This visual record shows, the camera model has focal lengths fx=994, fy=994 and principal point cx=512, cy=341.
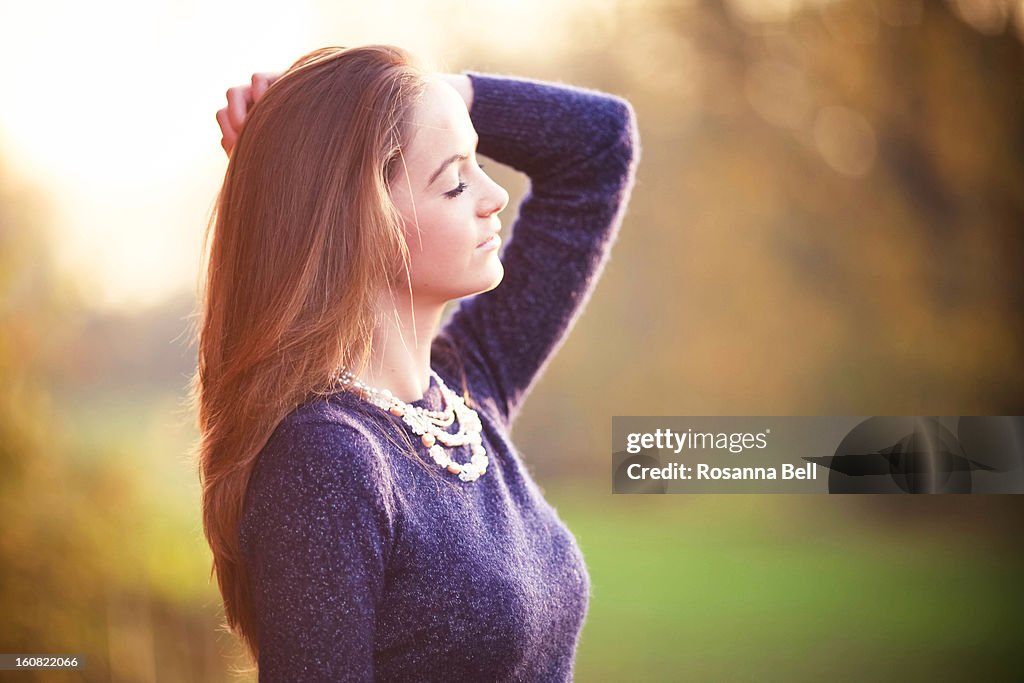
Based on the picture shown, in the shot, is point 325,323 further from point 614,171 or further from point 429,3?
point 429,3

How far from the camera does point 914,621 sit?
2.63m

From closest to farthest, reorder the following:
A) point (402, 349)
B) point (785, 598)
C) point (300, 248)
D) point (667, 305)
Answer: point (300, 248) → point (402, 349) → point (785, 598) → point (667, 305)

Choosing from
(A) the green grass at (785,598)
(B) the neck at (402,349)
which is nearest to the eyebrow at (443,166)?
(B) the neck at (402,349)

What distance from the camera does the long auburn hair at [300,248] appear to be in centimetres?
91

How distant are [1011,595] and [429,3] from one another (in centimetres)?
223

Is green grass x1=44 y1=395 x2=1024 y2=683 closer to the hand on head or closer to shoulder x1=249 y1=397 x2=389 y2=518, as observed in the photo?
the hand on head

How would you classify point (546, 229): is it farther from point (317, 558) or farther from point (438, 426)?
point (317, 558)

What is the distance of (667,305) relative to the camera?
3334 mm

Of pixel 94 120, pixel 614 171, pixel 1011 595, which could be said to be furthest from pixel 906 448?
pixel 94 120

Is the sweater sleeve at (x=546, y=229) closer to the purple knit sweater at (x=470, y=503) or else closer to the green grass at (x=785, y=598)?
the purple knit sweater at (x=470, y=503)

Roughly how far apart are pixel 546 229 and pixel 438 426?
1.02 feet

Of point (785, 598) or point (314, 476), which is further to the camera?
point (785, 598)
